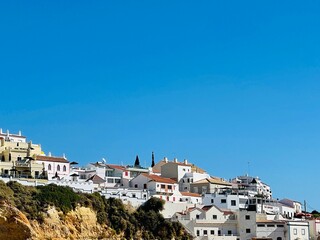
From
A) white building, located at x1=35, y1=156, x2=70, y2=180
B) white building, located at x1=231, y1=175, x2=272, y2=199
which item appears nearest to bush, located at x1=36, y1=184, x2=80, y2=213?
white building, located at x1=35, y1=156, x2=70, y2=180

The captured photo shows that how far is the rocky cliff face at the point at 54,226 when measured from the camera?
5162cm

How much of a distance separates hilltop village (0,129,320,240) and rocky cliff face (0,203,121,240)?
17.8 ft

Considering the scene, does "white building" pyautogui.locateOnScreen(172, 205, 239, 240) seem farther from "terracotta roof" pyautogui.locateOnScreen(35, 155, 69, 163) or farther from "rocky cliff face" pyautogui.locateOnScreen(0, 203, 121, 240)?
"terracotta roof" pyautogui.locateOnScreen(35, 155, 69, 163)

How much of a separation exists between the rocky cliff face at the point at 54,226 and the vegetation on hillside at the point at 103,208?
2.29 ft

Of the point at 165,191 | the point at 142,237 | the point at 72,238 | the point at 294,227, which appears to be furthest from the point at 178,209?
the point at 72,238

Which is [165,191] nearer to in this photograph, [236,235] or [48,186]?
[236,235]

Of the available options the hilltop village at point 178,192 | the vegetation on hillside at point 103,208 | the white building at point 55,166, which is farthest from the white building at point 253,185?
the white building at point 55,166

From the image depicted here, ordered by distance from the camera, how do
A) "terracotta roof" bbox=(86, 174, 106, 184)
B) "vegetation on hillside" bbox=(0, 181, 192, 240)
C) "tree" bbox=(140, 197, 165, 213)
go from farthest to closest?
"terracotta roof" bbox=(86, 174, 106, 184) → "tree" bbox=(140, 197, 165, 213) → "vegetation on hillside" bbox=(0, 181, 192, 240)

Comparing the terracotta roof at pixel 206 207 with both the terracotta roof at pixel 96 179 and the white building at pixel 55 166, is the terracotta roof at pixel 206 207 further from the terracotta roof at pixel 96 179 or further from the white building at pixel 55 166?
the white building at pixel 55 166

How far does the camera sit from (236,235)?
70562mm

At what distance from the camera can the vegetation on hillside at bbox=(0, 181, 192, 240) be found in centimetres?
5644

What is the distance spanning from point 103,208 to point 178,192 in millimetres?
15276

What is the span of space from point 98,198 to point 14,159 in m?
11.7

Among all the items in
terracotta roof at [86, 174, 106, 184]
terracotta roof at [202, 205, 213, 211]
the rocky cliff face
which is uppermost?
terracotta roof at [86, 174, 106, 184]
